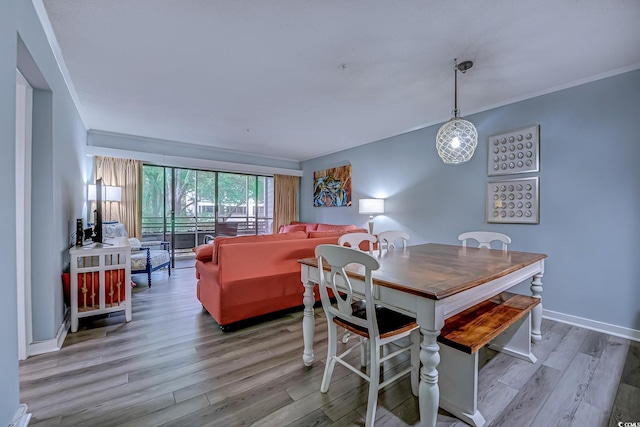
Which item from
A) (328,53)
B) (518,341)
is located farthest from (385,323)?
(328,53)

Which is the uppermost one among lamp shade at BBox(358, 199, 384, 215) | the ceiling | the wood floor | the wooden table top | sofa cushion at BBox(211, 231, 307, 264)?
the ceiling

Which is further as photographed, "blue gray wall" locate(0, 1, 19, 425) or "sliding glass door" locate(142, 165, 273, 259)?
"sliding glass door" locate(142, 165, 273, 259)

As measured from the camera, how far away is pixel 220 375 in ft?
5.89

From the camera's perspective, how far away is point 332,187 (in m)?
5.71

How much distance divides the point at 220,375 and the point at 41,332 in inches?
60.1

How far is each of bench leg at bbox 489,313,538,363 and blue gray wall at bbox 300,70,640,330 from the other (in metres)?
1.15

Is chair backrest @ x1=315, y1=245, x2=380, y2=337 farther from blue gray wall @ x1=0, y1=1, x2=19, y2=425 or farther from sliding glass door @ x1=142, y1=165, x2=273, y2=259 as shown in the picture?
sliding glass door @ x1=142, y1=165, x2=273, y2=259

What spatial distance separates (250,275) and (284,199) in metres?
4.02

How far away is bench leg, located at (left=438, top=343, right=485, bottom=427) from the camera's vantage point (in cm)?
140

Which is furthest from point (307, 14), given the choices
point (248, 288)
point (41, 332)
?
point (41, 332)

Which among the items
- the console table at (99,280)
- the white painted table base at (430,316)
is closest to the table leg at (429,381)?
the white painted table base at (430,316)

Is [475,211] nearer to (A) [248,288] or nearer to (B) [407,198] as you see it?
(B) [407,198]

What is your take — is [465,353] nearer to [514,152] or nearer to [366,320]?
[366,320]

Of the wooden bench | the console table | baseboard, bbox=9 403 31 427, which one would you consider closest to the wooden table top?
the wooden bench
